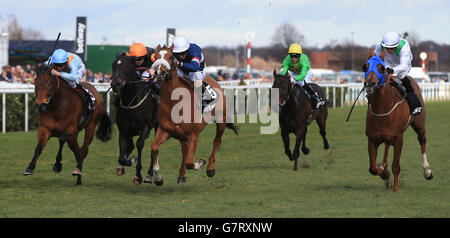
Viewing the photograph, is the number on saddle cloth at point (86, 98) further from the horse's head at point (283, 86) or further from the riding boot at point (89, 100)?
the horse's head at point (283, 86)

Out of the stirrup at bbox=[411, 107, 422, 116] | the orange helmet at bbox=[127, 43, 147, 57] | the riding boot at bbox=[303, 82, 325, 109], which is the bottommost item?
the stirrup at bbox=[411, 107, 422, 116]

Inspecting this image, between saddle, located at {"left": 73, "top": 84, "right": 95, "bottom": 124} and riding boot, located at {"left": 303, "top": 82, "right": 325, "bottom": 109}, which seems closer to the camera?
saddle, located at {"left": 73, "top": 84, "right": 95, "bottom": 124}

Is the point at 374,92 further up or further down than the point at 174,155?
further up

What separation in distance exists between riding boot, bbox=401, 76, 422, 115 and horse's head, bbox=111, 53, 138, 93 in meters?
3.28

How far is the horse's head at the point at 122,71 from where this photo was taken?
9.70 m

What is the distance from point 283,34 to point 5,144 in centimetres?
3858

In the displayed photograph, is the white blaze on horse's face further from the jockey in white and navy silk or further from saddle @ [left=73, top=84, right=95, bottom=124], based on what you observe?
saddle @ [left=73, top=84, right=95, bottom=124]

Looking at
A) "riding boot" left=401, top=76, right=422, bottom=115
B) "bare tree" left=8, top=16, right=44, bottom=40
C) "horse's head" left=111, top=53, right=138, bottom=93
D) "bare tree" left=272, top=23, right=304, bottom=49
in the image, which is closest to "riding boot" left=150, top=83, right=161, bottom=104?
"horse's head" left=111, top=53, right=138, bottom=93

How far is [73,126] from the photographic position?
987cm

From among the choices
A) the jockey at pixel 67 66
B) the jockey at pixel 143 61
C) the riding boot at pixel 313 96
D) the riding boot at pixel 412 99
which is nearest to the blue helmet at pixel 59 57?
the jockey at pixel 67 66

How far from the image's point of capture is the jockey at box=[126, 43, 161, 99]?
32.9 ft

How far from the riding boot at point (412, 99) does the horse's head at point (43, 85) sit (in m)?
4.14
